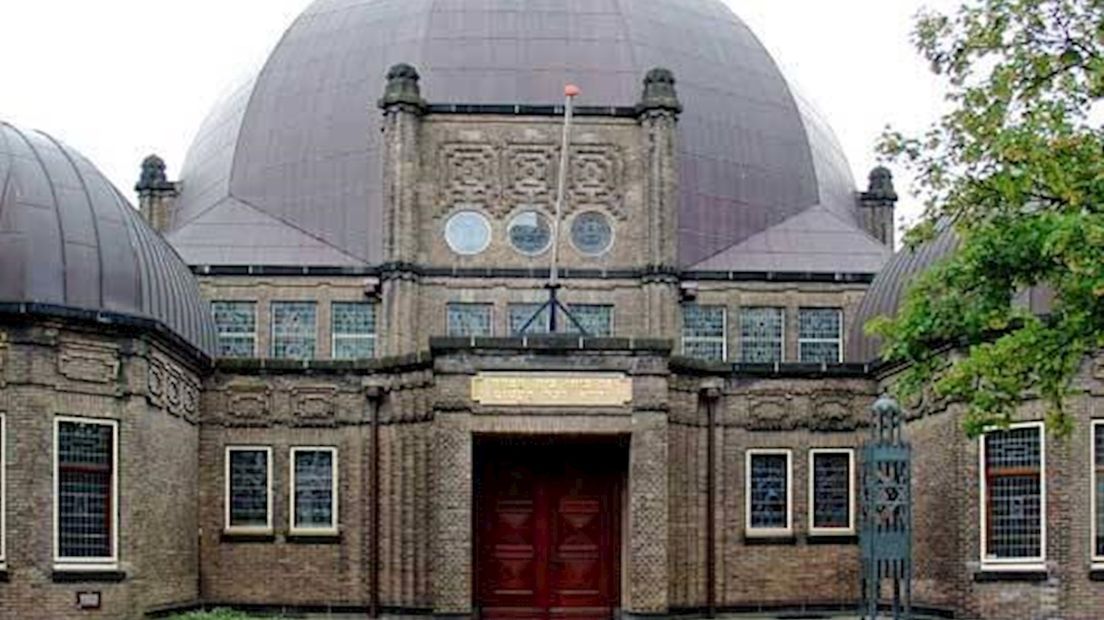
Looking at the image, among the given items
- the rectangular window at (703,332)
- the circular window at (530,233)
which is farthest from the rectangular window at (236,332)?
the rectangular window at (703,332)

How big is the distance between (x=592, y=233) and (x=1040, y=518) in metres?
13.6

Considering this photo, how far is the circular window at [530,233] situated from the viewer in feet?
137

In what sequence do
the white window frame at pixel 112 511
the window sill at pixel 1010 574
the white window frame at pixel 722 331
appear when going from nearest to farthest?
1. the white window frame at pixel 112 511
2. the window sill at pixel 1010 574
3. the white window frame at pixel 722 331

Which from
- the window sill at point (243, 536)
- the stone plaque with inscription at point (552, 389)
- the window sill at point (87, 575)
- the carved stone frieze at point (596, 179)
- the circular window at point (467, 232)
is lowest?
the window sill at point (87, 575)

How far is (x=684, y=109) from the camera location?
44344 millimetres

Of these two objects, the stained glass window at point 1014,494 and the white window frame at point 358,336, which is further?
the white window frame at point 358,336

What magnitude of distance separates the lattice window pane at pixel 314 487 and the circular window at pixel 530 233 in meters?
7.06

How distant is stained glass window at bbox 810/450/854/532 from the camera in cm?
3784

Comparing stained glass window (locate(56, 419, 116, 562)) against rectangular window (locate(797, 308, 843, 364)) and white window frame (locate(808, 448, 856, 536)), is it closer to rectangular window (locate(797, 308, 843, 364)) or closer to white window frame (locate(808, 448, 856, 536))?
white window frame (locate(808, 448, 856, 536))

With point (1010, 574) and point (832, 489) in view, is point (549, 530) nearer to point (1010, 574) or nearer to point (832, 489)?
point (832, 489)

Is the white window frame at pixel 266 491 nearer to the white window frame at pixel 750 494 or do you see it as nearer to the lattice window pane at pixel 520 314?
the lattice window pane at pixel 520 314

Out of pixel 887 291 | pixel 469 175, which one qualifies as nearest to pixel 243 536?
pixel 469 175

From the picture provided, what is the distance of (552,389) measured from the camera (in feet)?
112

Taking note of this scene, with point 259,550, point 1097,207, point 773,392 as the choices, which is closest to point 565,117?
point 773,392
